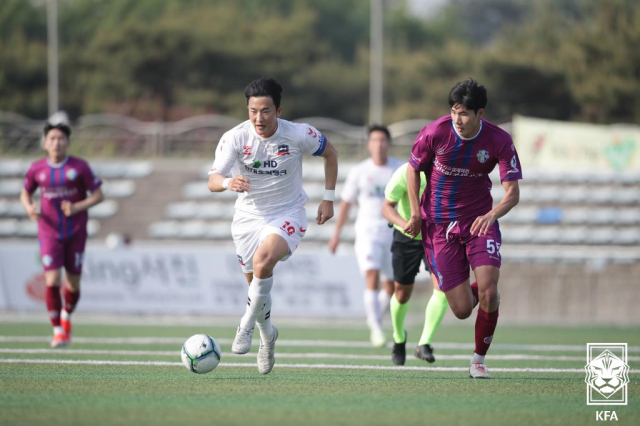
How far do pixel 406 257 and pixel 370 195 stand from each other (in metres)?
2.69

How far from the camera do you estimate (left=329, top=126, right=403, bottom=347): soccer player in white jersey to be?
12.4m

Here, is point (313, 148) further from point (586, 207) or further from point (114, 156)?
point (114, 156)

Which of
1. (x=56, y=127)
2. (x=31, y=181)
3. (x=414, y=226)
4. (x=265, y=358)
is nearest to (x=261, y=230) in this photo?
(x=265, y=358)

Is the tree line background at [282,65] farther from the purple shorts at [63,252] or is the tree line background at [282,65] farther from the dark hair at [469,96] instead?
the dark hair at [469,96]

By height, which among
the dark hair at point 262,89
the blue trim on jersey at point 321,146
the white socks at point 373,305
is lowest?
the white socks at point 373,305

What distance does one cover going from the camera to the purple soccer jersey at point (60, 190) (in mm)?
11789

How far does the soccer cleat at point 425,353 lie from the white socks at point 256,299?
184cm

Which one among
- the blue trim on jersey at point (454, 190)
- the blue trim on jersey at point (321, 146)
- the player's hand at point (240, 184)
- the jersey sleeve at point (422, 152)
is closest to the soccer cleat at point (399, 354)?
the blue trim on jersey at point (454, 190)

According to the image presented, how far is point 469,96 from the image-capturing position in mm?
7863

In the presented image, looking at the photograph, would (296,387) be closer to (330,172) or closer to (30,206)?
(330,172)

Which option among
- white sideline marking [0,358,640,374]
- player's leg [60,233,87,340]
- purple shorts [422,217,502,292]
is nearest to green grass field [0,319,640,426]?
white sideline marking [0,358,640,374]

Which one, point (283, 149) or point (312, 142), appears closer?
point (283, 149)

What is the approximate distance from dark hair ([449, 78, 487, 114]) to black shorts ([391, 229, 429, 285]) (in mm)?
2390

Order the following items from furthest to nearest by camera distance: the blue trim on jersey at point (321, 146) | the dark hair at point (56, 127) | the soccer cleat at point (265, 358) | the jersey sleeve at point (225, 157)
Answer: the dark hair at point (56, 127), the blue trim on jersey at point (321, 146), the soccer cleat at point (265, 358), the jersey sleeve at point (225, 157)
